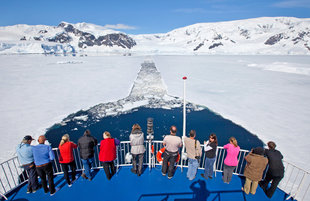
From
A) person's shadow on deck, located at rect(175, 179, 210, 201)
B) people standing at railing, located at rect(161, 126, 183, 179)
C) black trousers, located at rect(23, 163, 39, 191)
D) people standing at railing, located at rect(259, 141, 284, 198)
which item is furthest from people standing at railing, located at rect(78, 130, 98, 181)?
people standing at railing, located at rect(259, 141, 284, 198)

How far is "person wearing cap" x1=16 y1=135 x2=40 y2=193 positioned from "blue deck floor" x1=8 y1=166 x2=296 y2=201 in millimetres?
368

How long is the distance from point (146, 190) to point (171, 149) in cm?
133

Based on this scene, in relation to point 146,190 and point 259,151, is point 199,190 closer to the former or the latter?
point 146,190

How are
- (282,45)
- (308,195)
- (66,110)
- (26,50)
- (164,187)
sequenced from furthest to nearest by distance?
(282,45)
(26,50)
(66,110)
(308,195)
(164,187)

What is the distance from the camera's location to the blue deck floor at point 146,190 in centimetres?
438

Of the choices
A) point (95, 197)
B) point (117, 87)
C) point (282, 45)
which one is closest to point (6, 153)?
point (95, 197)

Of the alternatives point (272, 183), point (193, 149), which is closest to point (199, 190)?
point (193, 149)

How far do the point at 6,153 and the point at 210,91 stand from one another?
1790 cm

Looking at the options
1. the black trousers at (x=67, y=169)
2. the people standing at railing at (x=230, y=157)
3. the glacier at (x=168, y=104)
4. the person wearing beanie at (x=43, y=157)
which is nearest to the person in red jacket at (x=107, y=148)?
the black trousers at (x=67, y=169)

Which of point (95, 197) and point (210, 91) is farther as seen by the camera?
point (210, 91)

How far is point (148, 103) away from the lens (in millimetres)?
15492

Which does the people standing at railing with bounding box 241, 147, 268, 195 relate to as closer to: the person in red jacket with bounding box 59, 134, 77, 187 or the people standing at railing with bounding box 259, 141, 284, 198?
the people standing at railing with bounding box 259, 141, 284, 198

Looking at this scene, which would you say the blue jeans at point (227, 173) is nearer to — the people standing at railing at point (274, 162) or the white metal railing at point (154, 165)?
the white metal railing at point (154, 165)

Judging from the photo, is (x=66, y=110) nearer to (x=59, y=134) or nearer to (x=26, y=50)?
(x=59, y=134)
